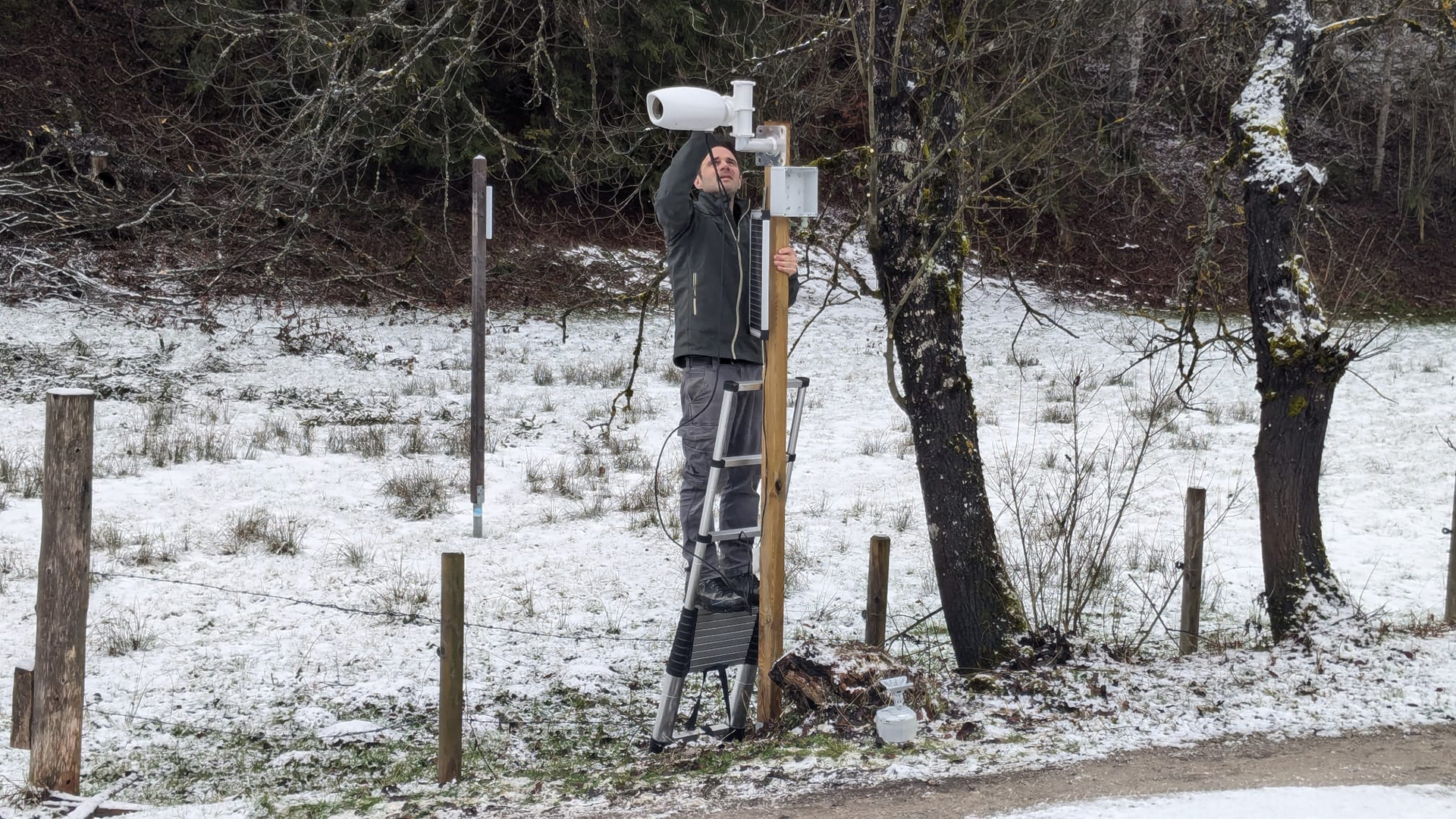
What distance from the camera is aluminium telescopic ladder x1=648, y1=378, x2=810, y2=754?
467 centimetres

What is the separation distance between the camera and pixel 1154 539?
7.74 metres

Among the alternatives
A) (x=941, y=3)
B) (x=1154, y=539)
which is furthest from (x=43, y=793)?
(x=1154, y=539)

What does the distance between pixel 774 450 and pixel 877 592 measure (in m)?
1.27

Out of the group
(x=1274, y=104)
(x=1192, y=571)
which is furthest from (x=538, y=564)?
(x=1274, y=104)

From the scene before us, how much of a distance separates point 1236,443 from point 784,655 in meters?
7.43

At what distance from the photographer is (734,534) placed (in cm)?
488

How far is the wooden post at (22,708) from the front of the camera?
4.12m

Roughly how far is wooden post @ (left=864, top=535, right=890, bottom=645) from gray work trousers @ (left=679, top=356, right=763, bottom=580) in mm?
619

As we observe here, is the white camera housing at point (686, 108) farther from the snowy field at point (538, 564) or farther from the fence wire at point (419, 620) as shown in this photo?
the fence wire at point (419, 620)

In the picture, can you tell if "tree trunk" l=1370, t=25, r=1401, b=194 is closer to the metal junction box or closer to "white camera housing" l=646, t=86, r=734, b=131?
the metal junction box

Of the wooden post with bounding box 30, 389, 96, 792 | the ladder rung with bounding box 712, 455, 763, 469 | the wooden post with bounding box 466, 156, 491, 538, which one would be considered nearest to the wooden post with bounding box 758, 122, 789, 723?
the ladder rung with bounding box 712, 455, 763, 469

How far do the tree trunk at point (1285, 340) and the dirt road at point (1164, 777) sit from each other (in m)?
1.15

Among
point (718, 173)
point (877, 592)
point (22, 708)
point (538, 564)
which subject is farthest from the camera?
A: point (538, 564)

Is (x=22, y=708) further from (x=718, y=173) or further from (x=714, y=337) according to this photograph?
(x=718, y=173)
